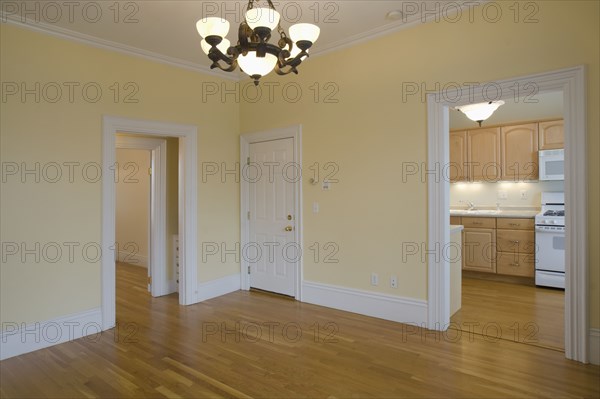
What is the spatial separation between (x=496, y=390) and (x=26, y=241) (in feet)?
13.0

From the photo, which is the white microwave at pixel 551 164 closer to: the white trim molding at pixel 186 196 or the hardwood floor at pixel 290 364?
the hardwood floor at pixel 290 364

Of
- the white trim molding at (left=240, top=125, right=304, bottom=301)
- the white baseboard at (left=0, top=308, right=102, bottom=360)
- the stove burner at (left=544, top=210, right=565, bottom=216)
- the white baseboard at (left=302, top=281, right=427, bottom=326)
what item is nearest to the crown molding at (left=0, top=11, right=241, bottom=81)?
the white trim molding at (left=240, top=125, right=304, bottom=301)

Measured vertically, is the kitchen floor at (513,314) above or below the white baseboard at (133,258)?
below

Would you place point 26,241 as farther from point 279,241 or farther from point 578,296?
point 578,296

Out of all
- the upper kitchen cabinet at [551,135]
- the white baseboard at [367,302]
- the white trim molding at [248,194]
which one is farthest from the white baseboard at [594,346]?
the upper kitchen cabinet at [551,135]

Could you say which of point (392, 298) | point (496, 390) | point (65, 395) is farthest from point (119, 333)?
point (496, 390)

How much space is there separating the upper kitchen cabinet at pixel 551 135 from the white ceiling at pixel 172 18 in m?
3.19

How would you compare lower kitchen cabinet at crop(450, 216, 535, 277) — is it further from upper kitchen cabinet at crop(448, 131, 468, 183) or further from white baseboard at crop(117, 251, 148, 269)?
white baseboard at crop(117, 251, 148, 269)

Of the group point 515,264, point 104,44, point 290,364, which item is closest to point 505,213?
point 515,264

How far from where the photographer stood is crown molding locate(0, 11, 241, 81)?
3189mm

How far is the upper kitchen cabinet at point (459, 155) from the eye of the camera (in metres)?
6.13

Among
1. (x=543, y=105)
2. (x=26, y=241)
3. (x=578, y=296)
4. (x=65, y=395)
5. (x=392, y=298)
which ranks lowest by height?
(x=65, y=395)

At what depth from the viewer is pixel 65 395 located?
2453mm

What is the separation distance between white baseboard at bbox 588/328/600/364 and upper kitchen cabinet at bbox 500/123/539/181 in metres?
3.33
